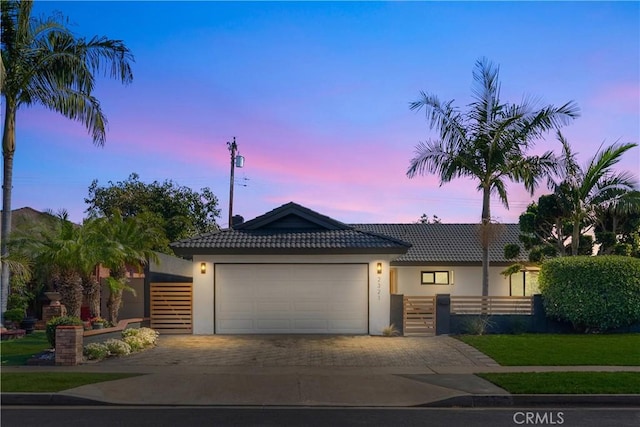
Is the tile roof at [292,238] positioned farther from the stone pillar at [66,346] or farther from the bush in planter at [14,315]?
the stone pillar at [66,346]

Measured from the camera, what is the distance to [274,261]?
19.5 metres

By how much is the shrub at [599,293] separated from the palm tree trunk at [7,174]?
53.5 feet

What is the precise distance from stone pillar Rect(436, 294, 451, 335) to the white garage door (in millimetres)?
2239

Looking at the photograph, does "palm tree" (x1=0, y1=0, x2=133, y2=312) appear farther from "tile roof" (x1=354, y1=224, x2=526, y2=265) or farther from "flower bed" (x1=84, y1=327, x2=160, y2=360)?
"tile roof" (x1=354, y1=224, x2=526, y2=265)

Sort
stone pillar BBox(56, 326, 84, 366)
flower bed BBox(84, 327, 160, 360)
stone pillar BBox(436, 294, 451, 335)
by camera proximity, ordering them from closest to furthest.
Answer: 1. stone pillar BBox(56, 326, 84, 366)
2. flower bed BBox(84, 327, 160, 360)
3. stone pillar BBox(436, 294, 451, 335)

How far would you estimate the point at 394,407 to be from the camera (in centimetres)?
979

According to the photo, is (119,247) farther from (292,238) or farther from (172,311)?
(292,238)

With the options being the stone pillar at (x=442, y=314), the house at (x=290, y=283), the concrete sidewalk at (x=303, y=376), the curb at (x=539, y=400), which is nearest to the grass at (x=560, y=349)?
the concrete sidewalk at (x=303, y=376)

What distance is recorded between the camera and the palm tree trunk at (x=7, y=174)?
680 inches

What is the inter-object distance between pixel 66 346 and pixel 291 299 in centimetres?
769

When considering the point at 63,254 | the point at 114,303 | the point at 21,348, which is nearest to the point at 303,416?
the point at 21,348

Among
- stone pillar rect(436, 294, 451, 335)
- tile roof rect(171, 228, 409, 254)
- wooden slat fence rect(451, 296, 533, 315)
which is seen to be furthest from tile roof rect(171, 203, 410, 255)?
wooden slat fence rect(451, 296, 533, 315)

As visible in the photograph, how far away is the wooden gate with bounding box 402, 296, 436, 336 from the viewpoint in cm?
1900

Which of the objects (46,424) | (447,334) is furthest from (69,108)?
(447,334)
